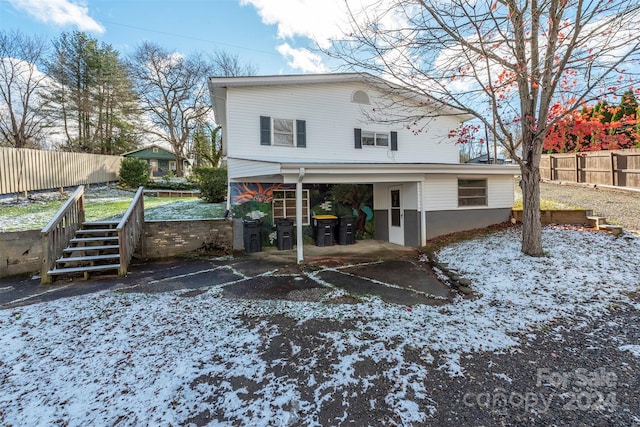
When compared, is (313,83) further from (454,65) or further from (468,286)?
(468,286)

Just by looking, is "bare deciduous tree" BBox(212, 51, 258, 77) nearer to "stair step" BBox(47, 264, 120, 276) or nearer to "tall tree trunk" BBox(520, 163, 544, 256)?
"stair step" BBox(47, 264, 120, 276)

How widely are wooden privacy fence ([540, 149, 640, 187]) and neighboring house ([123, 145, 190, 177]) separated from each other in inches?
1138

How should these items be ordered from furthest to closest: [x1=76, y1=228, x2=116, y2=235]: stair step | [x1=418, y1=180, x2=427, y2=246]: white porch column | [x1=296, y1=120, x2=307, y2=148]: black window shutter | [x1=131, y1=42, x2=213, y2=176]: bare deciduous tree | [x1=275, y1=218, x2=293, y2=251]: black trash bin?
[x1=131, y1=42, x2=213, y2=176]: bare deciduous tree → [x1=296, y1=120, x2=307, y2=148]: black window shutter → [x1=275, y1=218, x2=293, y2=251]: black trash bin → [x1=418, y1=180, x2=427, y2=246]: white porch column → [x1=76, y1=228, x2=116, y2=235]: stair step

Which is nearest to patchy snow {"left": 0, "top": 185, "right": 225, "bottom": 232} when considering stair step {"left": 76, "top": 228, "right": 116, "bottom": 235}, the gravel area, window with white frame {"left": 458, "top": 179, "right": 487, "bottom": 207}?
stair step {"left": 76, "top": 228, "right": 116, "bottom": 235}

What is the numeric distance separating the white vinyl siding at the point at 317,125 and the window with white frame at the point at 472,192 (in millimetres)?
2543

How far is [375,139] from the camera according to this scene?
10.8 meters

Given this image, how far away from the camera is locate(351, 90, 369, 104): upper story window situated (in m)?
10.4

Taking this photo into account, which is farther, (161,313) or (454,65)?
(454,65)

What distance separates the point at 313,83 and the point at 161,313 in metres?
8.48

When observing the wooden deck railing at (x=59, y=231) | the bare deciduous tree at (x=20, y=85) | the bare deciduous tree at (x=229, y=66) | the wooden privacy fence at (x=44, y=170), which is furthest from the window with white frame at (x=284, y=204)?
the bare deciduous tree at (x=20, y=85)

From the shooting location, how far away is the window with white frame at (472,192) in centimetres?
925

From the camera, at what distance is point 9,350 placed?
3.12 meters

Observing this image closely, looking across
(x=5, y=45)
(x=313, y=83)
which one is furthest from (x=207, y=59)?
(x=313, y=83)

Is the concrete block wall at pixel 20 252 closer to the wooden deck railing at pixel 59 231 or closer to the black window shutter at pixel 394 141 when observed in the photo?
the wooden deck railing at pixel 59 231
